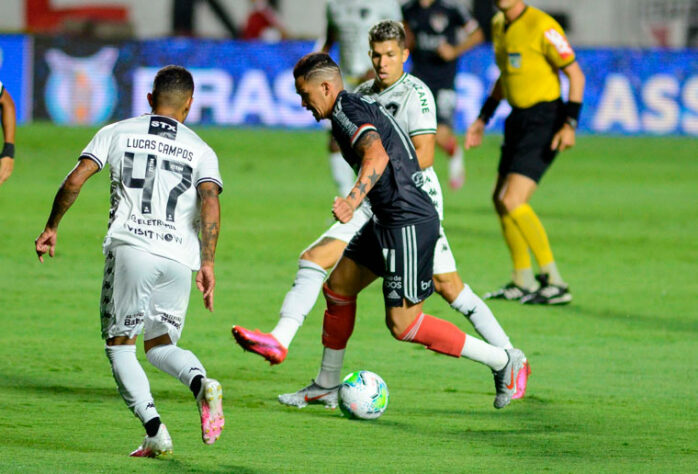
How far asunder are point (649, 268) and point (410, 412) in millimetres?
5641

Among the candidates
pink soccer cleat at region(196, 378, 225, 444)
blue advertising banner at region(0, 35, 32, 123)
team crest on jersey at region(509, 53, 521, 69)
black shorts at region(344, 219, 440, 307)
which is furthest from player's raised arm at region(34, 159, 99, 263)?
blue advertising banner at region(0, 35, 32, 123)

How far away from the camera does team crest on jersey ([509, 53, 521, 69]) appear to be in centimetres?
965

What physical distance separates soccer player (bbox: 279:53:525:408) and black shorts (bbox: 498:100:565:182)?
3459mm

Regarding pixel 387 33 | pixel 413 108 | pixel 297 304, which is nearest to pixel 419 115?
pixel 413 108

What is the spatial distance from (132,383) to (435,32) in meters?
11.1

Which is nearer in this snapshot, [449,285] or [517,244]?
[449,285]

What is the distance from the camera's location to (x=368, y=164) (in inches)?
219

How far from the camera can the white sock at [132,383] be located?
17.0ft

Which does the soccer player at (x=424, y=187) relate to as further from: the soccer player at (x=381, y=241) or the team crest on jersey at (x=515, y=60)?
the team crest on jersey at (x=515, y=60)

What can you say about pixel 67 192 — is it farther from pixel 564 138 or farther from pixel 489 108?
pixel 489 108

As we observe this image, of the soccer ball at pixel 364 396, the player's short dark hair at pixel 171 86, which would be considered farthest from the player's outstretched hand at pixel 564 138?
the player's short dark hair at pixel 171 86

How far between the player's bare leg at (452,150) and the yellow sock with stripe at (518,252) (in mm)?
5540

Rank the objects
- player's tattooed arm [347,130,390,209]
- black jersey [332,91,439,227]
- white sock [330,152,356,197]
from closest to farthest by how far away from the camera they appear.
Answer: player's tattooed arm [347,130,390,209], black jersey [332,91,439,227], white sock [330,152,356,197]

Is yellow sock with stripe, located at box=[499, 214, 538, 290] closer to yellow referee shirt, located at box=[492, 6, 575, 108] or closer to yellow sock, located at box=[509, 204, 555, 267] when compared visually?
yellow sock, located at box=[509, 204, 555, 267]
